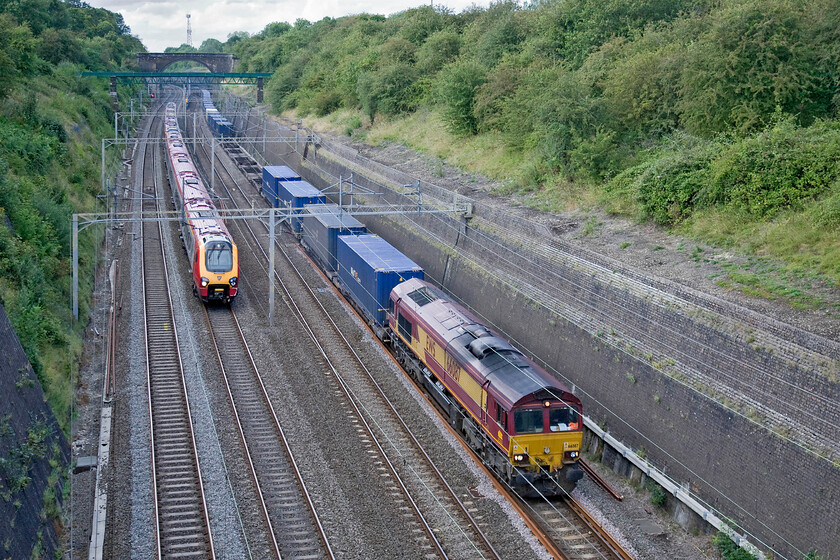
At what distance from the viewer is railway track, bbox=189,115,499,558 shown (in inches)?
562

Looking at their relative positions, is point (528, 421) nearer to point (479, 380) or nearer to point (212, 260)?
point (479, 380)

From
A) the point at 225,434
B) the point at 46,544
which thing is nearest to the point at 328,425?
the point at 225,434

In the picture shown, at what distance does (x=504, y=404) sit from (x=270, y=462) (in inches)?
231

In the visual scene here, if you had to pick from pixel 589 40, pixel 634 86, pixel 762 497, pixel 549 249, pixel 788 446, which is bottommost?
pixel 762 497

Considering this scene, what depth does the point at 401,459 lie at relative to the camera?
1730 cm

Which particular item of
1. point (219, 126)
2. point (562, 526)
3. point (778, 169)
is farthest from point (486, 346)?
point (219, 126)

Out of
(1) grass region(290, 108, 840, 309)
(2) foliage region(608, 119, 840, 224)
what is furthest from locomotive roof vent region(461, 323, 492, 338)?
(2) foliage region(608, 119, 840, 224)

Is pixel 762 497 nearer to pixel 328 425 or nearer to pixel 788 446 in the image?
pixel 788 446

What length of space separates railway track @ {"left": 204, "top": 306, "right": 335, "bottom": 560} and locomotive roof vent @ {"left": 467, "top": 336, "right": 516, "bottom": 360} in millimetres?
5022

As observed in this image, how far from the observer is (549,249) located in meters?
22.5

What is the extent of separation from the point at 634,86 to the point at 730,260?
1322 centimetres

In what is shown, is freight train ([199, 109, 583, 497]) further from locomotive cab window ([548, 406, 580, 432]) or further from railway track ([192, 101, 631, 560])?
railway track ([192, 101, 631, 560])

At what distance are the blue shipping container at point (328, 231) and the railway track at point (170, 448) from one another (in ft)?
22.8

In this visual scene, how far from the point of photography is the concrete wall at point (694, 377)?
514 inches
